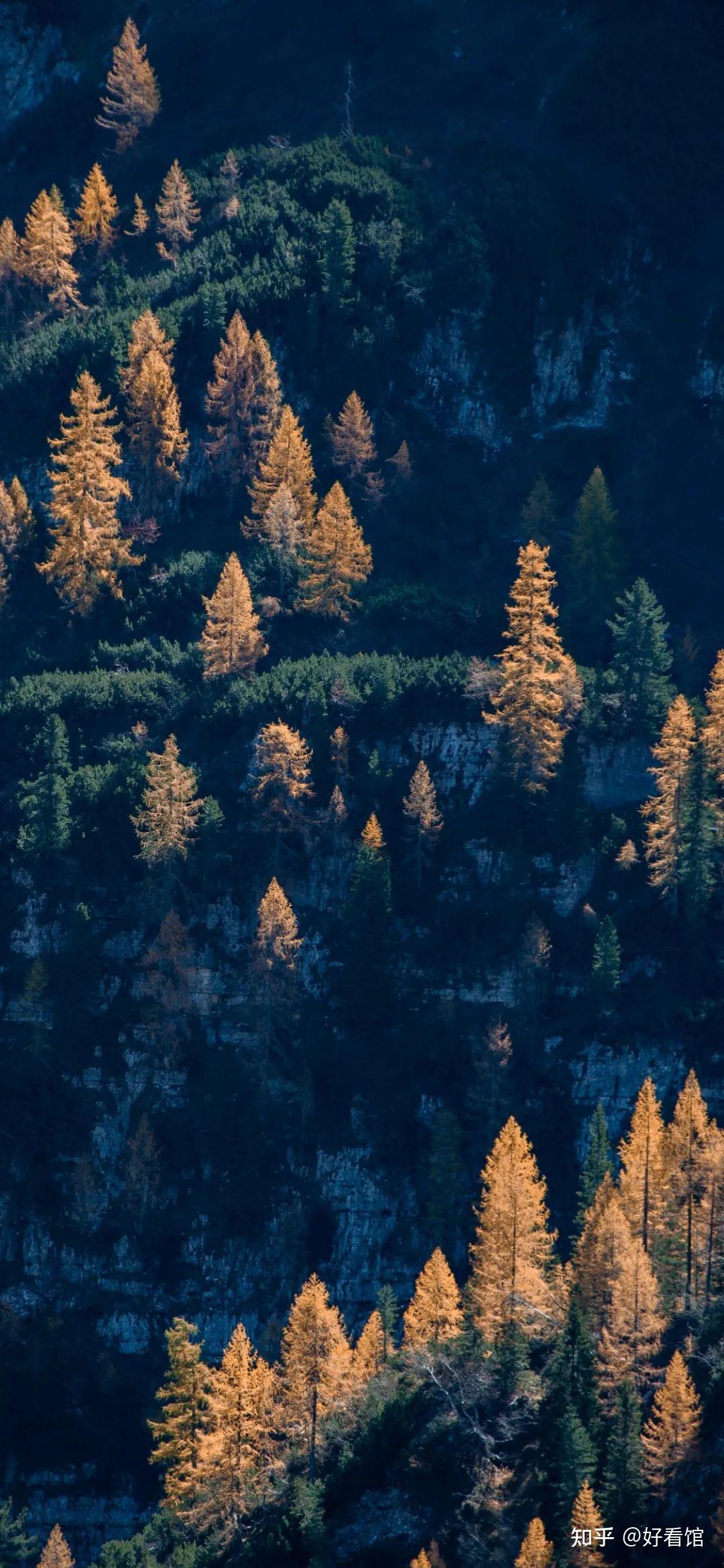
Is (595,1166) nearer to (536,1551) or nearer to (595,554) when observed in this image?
(536,1551)

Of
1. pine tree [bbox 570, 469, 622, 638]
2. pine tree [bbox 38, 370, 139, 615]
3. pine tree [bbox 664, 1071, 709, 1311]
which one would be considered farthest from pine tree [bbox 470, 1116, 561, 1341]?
pine tree [bbox 38, 370, 139, 615]

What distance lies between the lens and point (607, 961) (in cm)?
10100

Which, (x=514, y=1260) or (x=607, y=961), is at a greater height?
(x=607, y=961)

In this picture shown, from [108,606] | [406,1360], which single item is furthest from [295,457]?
[406,1360]

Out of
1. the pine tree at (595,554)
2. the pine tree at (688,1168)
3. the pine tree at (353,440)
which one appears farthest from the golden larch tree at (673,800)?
the pine tree at (353,440)

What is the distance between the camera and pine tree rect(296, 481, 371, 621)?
11381 cm

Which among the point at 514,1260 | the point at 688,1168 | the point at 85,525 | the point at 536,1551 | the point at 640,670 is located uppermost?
Result: the point at 85,525

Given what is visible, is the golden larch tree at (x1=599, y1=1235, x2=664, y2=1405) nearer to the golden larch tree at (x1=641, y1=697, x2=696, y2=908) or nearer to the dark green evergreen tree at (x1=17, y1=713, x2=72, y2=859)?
the golden larch tree at (x1=641, y1=697, x2=696, y2=908)

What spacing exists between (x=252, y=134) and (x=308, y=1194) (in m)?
65.9

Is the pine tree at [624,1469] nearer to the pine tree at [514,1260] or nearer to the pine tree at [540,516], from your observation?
the pine tree at [514,1260]

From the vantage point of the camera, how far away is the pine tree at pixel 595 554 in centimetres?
11644

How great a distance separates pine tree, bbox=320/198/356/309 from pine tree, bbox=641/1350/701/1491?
67.2m

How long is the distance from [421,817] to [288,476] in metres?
21.1

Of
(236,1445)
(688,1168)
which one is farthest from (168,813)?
(236,1445)
